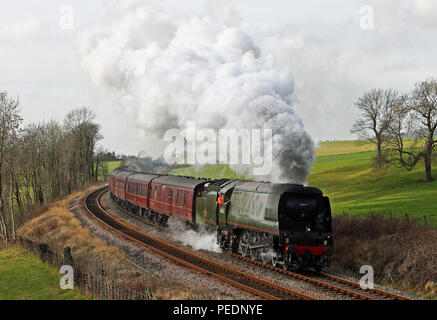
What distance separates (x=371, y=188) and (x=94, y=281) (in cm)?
3172

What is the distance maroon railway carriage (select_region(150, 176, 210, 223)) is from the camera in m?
24.3

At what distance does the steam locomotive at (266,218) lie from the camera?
1609 centimetres

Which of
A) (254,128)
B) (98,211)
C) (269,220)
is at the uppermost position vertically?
(254,128)

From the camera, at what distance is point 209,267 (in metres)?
17.8

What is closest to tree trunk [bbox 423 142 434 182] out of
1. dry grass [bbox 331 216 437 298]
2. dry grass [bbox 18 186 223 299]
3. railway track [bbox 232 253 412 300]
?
dry grass [bbox 331 216 437 298]

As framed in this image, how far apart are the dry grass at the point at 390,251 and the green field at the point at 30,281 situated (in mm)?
11274

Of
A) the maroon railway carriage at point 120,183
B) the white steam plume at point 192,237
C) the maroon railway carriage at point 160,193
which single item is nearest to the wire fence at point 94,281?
the white steam plume at point 192,237

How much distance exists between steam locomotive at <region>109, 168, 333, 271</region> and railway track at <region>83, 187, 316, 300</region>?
1739 mm

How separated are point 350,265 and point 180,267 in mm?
7427

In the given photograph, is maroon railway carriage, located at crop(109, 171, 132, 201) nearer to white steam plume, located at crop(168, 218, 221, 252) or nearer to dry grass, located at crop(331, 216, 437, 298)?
white steam plume, located at crop(168, 218, 221, 252)

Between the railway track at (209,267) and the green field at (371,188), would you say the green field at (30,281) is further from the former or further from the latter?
the green field at (371,188)

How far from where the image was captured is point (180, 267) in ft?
58.3

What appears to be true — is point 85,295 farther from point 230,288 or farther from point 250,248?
point 250,248
